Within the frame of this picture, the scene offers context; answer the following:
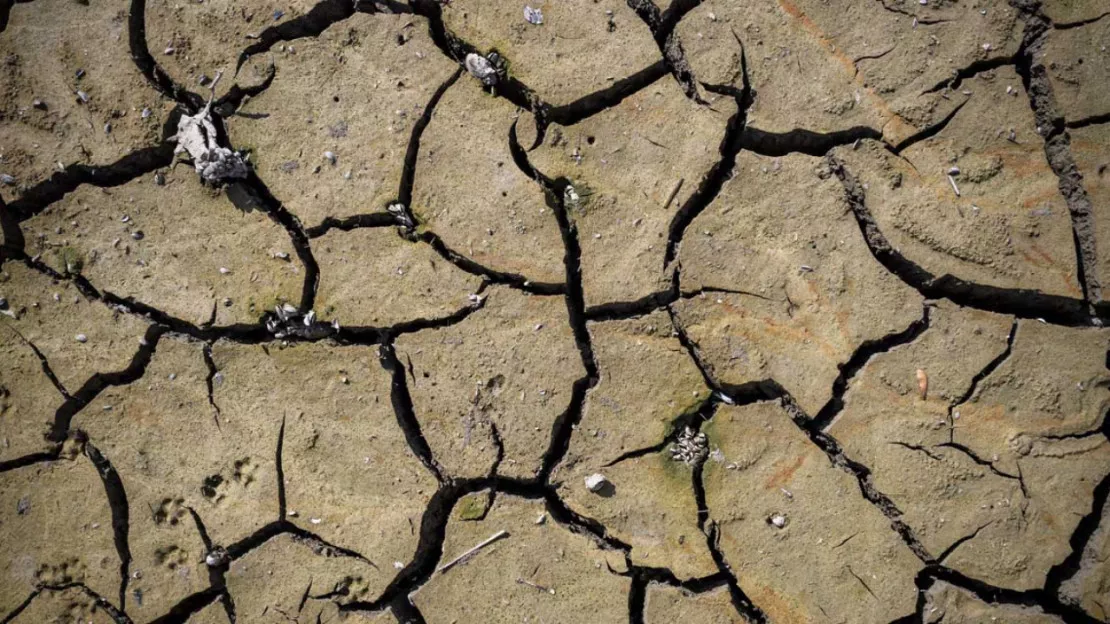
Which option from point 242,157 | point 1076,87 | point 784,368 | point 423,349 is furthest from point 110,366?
point 1076,87

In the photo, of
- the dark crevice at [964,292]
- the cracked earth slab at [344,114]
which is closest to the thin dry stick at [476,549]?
the cracked earth slab at [344,114]

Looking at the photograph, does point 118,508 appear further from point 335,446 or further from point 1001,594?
point 1001,594

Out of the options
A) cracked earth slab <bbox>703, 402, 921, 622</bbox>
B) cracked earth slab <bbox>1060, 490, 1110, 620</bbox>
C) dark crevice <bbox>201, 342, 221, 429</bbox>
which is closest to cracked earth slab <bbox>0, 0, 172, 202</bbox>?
dark crevice <bbox>201, 342, 221, 429</bbox>

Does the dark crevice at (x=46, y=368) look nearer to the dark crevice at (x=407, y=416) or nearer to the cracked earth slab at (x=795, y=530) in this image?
the dark crevice at (x=407, y=416)

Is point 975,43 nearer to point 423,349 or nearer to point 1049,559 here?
point 1049,559

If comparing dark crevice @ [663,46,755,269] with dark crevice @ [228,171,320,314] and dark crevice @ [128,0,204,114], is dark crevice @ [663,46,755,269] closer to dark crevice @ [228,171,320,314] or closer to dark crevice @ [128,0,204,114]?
dark crevice @ [228,171,320,314]

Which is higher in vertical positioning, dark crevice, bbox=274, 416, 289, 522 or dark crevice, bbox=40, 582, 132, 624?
dark crevice, bbox=274, 416, 289, 522

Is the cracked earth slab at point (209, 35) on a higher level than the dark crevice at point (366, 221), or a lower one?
higher
